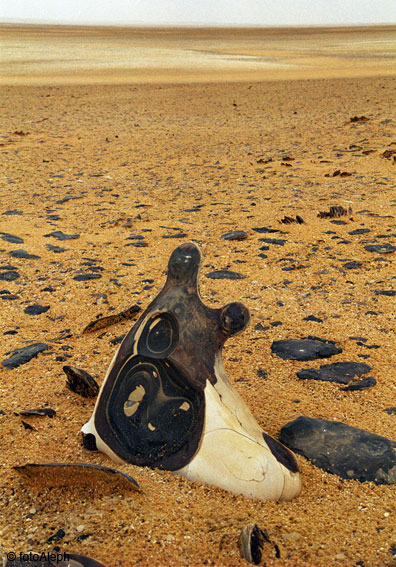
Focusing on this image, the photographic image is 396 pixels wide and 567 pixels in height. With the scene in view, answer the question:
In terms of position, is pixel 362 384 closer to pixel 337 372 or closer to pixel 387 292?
pixel 337 372

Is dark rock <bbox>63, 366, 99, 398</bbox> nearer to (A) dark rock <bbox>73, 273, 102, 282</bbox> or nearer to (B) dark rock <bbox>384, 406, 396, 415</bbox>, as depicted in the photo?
(B) dark rock <bbox>384, 406, 396, 415</bbox>

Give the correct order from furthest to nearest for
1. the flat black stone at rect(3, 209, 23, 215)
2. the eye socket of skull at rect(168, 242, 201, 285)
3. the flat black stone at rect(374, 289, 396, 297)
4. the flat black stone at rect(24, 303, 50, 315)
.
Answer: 1. the flat black stone at rect(3, 209, 23, 215)
2. the flat black stone at rect(374, 289, 396, 297)
3. the flat black stone at rect(24, 303, 50, 315)
4. the eye socket of skull at rect(168, 242, 201, 285)

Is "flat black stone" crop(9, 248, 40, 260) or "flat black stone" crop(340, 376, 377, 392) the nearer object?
"flat black stone" crop(340, 376, 377, 392)

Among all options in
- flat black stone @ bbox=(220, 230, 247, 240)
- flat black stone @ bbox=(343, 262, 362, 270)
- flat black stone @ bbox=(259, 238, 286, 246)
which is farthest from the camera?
flat black stone @ bbox=(220, 230, 247, 240)

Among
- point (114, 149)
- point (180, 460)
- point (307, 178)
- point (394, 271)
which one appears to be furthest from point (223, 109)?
point (180, 460)

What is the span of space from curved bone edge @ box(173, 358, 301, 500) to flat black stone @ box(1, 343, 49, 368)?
1.58 meters

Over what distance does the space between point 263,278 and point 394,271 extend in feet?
3.74

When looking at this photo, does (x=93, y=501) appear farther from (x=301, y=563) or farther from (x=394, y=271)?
(x=394, y=271)

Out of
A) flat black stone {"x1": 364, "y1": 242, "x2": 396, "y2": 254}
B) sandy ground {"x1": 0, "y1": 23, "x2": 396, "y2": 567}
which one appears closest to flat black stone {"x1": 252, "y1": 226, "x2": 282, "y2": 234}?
sandy ground {"x1": 0, "y1": 23, "x2": 396, "y2": 567}

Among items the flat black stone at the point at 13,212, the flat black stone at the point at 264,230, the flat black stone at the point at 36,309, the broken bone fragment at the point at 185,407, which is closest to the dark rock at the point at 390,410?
the broken bone fragment at the point at 185,407

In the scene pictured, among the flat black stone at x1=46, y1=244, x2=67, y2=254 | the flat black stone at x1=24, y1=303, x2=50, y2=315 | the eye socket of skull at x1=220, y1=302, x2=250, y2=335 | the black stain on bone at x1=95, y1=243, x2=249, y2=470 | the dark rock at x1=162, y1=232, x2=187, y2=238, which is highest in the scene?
the eye socket of skull at x1=220, y1=302, x2=250, y2=335

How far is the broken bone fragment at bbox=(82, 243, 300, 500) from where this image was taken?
2.23 m

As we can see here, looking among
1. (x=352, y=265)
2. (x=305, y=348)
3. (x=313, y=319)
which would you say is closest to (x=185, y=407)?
(x=305, y=348)

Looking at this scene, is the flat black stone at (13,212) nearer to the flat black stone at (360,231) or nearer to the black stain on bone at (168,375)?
the flat black stone at (360,231)
